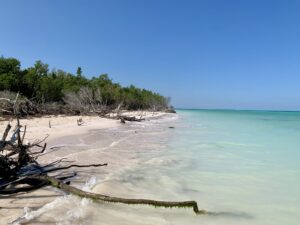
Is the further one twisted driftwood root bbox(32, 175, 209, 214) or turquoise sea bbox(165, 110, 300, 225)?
turquoise sea bbox(165, 110, 300, 225)

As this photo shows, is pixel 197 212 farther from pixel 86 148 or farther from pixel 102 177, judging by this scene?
pixel 86 148

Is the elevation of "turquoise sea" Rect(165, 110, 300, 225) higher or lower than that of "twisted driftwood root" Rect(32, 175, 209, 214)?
lower

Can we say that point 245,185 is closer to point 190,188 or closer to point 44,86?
point 190,188

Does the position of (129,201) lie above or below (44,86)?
below

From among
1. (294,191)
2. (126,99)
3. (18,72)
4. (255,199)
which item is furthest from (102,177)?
(126,99)

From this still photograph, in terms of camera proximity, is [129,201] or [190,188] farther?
[190,188]

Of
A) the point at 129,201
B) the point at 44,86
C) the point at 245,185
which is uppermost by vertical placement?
the point at 44,86

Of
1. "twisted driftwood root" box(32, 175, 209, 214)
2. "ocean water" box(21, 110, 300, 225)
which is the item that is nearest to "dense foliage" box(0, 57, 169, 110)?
"ocean water" box(21, 110, 300, 225)

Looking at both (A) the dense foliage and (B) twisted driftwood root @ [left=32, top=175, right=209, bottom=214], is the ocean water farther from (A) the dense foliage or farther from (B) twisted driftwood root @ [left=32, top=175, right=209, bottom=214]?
(A) the dense foliage

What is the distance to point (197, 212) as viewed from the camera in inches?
193

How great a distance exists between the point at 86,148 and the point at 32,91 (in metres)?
32.2


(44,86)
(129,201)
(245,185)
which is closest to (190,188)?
(245,185)

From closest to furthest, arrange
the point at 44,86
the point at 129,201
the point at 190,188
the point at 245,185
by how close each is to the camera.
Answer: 1. the point at 129,201
2. the point at 190,188
3. the point at 245,185
4. the point at 44,86

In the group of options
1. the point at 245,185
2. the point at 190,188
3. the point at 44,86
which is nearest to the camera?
the point at 190,188
